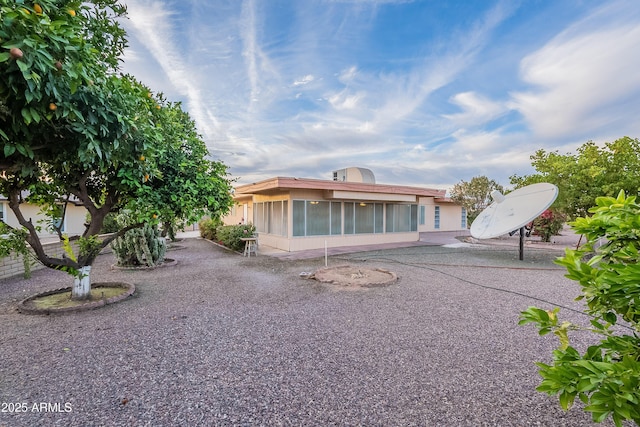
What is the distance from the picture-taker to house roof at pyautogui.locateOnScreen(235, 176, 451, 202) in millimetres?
10711

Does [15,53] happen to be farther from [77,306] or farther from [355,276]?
[355,276]

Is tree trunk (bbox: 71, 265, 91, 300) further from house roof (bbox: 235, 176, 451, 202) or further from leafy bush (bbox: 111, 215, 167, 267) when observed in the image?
house roof (bbox: 235, 176, 451, 202)

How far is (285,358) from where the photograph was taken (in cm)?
332

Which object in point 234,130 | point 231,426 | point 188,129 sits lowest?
point 231,426

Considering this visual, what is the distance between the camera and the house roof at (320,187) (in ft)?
35.1

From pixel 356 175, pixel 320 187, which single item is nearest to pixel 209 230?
pixel 320 187

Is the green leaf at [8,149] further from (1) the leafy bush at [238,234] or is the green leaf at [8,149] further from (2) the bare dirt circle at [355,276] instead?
(1) the leafy bush at [238,234]

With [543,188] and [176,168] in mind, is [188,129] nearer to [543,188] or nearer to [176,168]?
[176,168]

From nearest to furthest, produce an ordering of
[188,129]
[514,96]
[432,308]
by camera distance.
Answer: [432,308], [188,129], [514,96]

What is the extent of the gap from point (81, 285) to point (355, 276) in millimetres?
5789

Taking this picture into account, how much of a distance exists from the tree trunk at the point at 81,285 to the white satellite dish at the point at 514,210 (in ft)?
33.3

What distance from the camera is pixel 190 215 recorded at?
5184 mm

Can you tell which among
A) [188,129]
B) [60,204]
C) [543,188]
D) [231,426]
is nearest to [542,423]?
[231,426]

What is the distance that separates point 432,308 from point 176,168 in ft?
17.8
